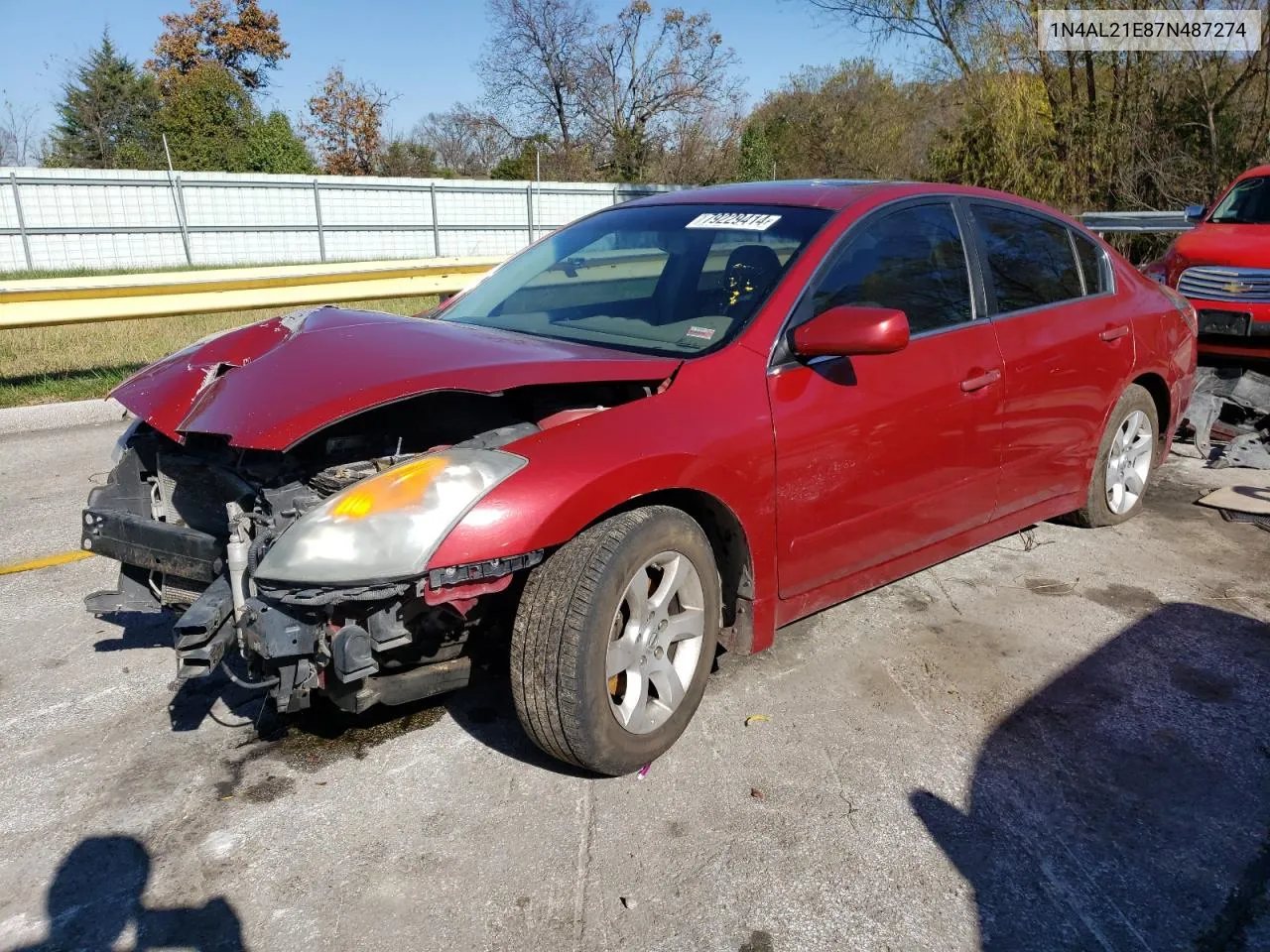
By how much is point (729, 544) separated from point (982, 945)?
4.41ft

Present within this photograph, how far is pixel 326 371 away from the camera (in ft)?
9.61

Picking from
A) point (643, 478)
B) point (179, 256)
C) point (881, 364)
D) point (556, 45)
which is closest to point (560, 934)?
point (643, 478)

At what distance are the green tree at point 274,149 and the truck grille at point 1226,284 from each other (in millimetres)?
26601

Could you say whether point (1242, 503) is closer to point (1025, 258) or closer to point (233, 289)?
point (1025, 258)

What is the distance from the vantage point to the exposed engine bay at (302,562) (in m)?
2.61

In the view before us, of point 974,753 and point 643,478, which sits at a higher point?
point 643,478

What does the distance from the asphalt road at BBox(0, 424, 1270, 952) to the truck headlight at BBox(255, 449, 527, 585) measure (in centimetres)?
76

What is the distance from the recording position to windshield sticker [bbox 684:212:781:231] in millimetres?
3752

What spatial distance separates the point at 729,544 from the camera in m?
3.22

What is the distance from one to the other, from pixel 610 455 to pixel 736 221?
4.80 ft

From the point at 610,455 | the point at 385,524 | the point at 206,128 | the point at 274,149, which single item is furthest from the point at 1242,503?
the point at 206,128

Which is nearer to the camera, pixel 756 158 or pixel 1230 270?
pixel 1230 270

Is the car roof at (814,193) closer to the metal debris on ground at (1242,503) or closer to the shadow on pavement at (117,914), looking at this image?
the metal debris on ground at (1242,503)

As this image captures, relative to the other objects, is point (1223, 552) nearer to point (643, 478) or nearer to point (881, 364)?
point (881, 364)
